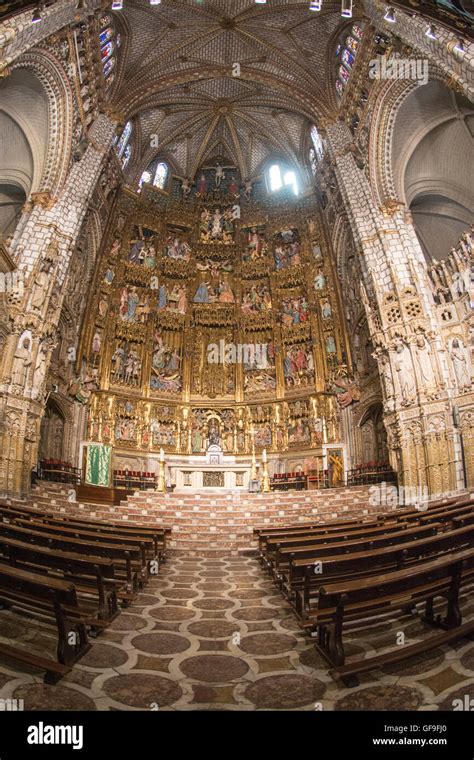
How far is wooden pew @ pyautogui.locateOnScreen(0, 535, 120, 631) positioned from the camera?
4.08 m

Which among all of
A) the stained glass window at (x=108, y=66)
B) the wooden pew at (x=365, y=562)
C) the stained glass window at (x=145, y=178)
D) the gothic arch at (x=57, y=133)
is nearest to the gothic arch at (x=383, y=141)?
the gothic arch at (x=57, y=133)

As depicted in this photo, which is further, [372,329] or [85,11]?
[372,329]

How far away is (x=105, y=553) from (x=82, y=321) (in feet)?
67.3

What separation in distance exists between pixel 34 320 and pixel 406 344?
15001 mm

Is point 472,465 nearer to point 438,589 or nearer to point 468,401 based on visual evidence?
point 468,401

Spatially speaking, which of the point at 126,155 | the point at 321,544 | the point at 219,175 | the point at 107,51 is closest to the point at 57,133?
Answer: the point at 107,51

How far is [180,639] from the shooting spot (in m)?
4.11

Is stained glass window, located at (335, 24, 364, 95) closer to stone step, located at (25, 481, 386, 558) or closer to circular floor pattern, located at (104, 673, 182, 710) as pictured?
stone step, located at (25, 481, 386, 558)

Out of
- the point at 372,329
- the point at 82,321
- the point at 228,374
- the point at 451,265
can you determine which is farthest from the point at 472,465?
the point at 82,321

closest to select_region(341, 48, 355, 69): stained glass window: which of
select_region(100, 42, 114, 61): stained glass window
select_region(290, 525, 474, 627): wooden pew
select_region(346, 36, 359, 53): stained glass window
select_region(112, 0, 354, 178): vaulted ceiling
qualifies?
select_region(346, 36, 359, 53): stained glass window

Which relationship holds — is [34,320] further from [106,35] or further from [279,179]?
[279,179]

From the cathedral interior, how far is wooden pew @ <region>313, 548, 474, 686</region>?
0.04m

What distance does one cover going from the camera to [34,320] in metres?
16.0
